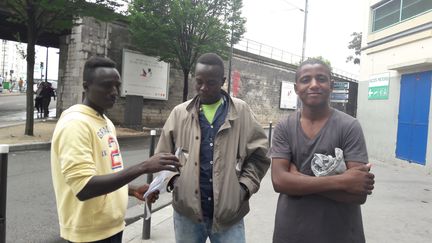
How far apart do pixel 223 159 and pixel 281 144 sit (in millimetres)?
390

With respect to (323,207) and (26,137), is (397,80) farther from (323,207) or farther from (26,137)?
(323,207)

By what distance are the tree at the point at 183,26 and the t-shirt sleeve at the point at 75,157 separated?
15.1 metres

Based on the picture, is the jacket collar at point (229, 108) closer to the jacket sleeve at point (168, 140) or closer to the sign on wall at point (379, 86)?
the jacket sleeve at point (168, 140)

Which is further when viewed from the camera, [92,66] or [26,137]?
[26,137]

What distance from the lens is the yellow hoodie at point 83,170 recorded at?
6.18 ft

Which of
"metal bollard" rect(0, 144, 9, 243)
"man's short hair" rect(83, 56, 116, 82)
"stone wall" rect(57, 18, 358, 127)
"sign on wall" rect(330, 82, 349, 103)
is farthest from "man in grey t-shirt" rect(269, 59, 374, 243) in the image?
"sign on wall" rect(330, 82, 349, 103)

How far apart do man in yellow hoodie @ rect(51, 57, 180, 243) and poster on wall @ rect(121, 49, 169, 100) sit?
16402 millimetres

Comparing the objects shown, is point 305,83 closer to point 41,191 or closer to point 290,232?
point 290,232

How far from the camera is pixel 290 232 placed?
2.12 metres

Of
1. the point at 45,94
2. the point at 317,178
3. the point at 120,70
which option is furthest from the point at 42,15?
the point at 317,178

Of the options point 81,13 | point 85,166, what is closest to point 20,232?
point 85,166

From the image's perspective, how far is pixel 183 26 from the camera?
56.7 ft

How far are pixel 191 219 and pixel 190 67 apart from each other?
16359 millimetres

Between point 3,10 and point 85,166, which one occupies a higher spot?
point 3,10
